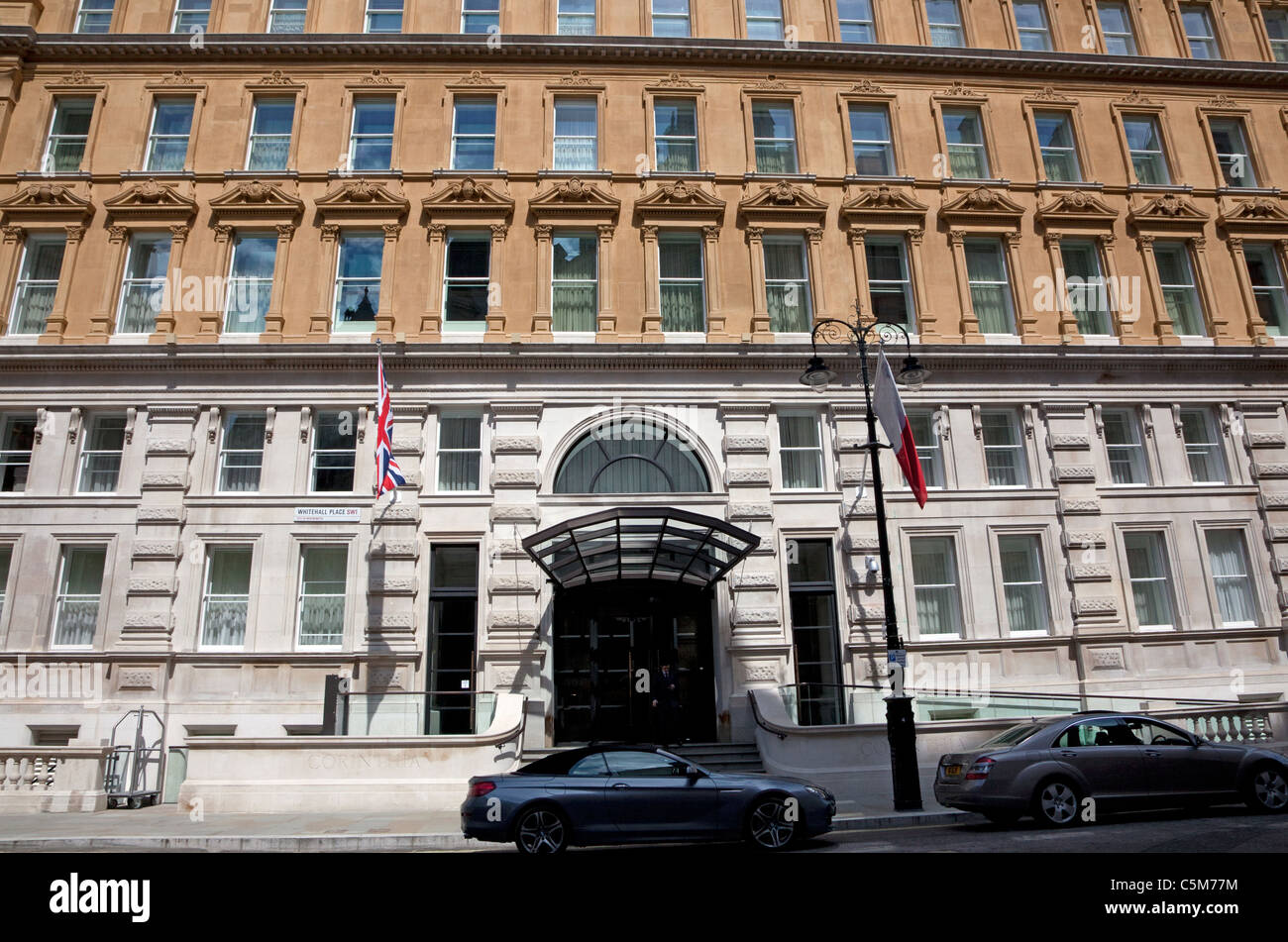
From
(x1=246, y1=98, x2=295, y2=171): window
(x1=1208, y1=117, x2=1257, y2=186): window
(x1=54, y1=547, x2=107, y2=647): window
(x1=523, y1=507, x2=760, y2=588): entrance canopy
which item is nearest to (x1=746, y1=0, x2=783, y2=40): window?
(x1=1208, y1=117, x2=1257, y2=186): window

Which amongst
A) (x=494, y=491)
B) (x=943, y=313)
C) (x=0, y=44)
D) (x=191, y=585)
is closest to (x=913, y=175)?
(x=943, y=313)

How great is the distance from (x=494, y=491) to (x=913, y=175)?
15.9 meters

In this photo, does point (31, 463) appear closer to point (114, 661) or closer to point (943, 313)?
point (114, 661)

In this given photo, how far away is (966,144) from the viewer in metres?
26.0

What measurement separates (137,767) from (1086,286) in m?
28.2

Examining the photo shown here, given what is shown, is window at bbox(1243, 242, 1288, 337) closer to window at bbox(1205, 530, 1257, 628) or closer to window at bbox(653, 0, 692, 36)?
window at bbox(1205, 530, 1257, 628)

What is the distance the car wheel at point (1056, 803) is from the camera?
12.3m

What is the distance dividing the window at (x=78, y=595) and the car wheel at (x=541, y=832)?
50.1ft

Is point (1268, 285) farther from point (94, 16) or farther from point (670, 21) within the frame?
point (94, 16)

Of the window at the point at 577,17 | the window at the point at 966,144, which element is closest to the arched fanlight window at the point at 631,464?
the window at the point at 966,144

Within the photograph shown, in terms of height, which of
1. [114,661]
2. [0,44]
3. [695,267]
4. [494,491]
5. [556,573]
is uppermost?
[0,44]

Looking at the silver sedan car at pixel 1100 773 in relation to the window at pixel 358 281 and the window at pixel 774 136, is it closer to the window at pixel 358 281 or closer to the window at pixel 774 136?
the window at pixel 774 136
